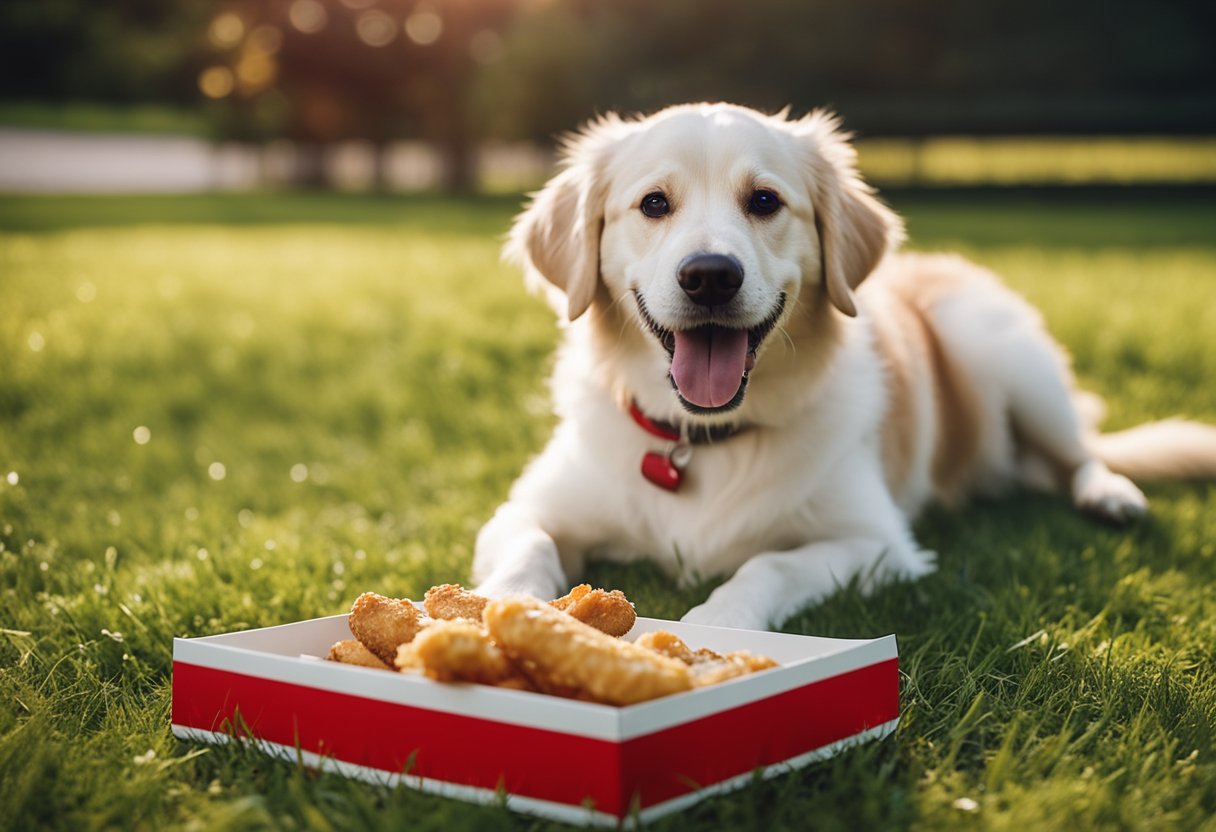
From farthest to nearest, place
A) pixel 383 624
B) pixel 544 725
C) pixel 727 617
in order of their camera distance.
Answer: pixel 727 617 < pixel 383 624 < pixel 544 725

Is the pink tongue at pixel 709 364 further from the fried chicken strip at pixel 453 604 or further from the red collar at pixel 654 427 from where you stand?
the fried chicken strip at pixel 453 604

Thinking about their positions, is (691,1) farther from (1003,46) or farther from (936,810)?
(936,810)

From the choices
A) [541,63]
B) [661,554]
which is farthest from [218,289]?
[541,63]

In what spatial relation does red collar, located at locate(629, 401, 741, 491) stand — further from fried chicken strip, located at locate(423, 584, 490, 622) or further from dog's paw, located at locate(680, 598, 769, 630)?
fried chicken strip, located at locate(423, 584, 490, 622)

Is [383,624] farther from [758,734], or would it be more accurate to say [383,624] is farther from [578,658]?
[758,734]

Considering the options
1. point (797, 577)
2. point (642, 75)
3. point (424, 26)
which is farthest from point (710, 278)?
point (424, 26)

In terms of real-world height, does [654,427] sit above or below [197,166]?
below

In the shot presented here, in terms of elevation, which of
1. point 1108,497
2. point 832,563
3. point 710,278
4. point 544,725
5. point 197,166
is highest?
point 197,166

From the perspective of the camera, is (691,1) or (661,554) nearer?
(661,554)
